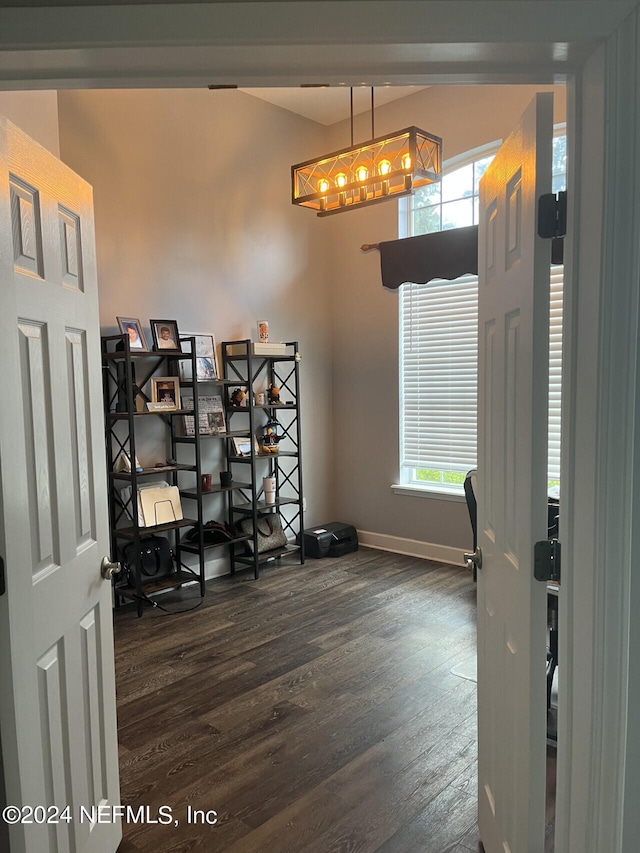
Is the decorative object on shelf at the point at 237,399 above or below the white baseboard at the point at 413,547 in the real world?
above

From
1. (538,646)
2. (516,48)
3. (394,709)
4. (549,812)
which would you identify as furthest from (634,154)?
(394,709)

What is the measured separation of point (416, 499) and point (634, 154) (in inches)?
179

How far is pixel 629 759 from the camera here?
1191mm

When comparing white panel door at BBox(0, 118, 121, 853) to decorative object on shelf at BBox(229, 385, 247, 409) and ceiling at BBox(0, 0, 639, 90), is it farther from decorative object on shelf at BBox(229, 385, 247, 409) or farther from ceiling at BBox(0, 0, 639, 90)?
decorative object on shelf at BBox(229, 385, 247, 409)

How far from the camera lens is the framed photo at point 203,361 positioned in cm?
469

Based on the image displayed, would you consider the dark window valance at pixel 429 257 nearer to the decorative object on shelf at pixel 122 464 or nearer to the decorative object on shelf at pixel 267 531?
the decorative object on shelf at pixel 267 531

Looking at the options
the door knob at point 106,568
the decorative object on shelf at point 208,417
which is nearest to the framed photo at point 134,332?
the decorative object on shelf at point 208,417

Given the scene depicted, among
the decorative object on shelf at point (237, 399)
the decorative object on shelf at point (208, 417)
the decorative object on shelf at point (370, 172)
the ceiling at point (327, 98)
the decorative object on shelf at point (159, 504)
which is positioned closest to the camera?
the decorative object on shelf at point (370, 172)

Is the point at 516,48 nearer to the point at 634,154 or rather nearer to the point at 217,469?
the point at 634,154

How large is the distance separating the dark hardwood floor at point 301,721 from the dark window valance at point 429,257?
2.51 meters

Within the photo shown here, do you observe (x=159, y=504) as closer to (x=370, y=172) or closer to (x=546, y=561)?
(x=370, y=172)

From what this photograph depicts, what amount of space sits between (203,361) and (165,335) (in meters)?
0.42

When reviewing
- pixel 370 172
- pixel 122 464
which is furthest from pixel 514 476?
pixel 122 464

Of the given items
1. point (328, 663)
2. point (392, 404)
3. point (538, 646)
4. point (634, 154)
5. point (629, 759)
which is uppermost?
point (634, 154)
